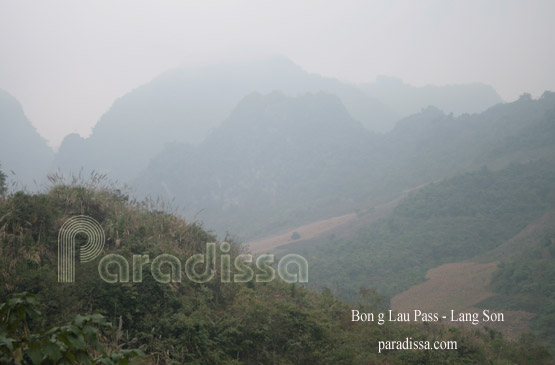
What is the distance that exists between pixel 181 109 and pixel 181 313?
4679 inches

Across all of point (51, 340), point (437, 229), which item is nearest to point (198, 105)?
point (437, 229)

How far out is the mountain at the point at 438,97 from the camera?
121 metres

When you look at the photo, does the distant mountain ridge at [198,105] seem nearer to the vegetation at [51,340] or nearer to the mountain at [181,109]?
the mountain at [181,109]

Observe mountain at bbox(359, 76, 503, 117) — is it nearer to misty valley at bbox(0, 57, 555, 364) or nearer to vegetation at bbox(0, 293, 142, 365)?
misty valley at bbox(0, 57, 555, 364)

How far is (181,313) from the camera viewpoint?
555 centimetres

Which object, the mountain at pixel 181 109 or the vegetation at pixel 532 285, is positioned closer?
the vegetation at pixel 532 285

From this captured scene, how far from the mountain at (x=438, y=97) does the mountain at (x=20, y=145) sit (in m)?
99.7

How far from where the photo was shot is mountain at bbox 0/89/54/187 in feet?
265

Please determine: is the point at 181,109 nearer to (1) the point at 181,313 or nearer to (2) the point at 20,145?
(2) the point at 20,145

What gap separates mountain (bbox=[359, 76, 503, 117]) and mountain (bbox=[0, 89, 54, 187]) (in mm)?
99733

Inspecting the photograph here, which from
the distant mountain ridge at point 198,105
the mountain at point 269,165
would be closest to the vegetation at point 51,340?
the mountain at point 269,165

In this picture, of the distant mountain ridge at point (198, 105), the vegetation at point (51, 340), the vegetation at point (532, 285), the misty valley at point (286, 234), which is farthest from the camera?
the distant mountain ridge at point (198, 105)

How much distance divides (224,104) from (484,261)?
4134 inches

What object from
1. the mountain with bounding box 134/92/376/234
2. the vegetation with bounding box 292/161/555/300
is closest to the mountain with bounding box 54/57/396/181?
the mountain with bounding box 134/92/376/234
